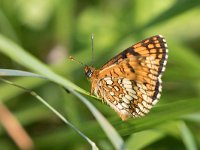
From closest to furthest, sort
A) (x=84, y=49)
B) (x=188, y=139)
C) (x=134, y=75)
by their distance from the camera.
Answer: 1. (x=188, y=139)
2. (x=134, y=75)
3. (x=84, y=49)

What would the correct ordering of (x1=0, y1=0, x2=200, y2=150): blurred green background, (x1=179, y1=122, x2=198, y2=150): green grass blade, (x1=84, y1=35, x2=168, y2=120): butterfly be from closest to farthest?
1. (x1=179, y1=122, x2=198, y2=150): green grass blade
2. (x1=84, y1=35, x2=168, y2=120): butterfly
3. (x1=0, y1=0, x2=200, y2=150): blurred green background

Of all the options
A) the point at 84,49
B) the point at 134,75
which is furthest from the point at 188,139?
the point at 84,49

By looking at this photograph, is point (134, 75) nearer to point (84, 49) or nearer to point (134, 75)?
point (134, 75)

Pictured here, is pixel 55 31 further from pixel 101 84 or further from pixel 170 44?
pixel 101 84

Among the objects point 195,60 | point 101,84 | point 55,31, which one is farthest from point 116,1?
point 101,84

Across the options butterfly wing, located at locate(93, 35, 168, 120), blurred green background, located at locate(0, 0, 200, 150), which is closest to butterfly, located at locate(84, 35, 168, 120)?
butterfly wing, located at locate(93, 35, 168, 120)

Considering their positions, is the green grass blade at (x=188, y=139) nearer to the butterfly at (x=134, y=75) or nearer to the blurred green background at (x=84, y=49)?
the blurred green background at (x=84, y=49)

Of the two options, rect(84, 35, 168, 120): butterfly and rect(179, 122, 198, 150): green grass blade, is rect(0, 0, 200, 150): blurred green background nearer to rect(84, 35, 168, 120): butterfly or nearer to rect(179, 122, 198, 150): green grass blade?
rect(179, 122, 198, 150): green grass blade

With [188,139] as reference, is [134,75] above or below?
above
